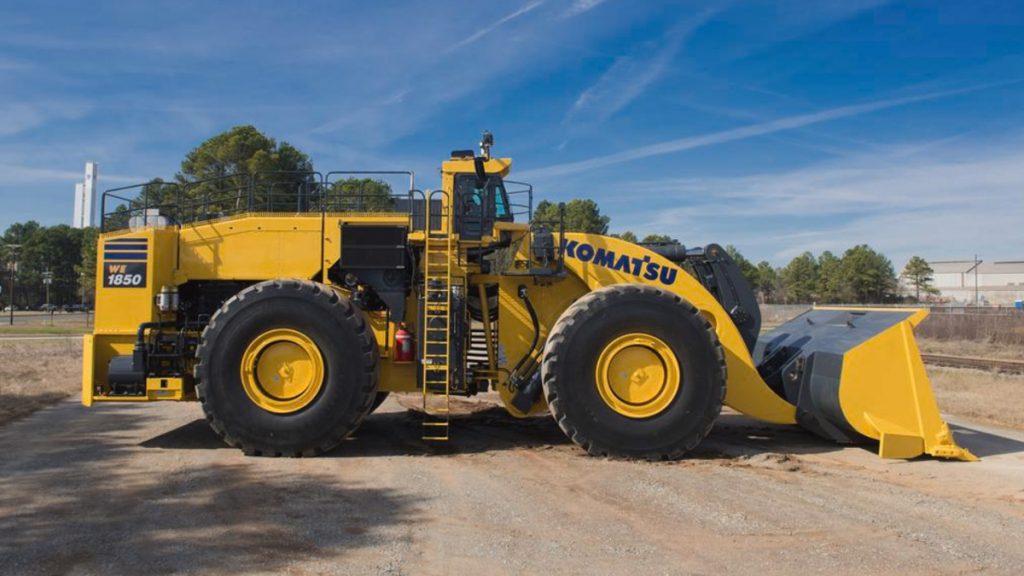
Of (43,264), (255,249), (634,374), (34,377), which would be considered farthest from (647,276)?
(43,264)

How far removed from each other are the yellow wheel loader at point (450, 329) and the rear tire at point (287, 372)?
0.02m

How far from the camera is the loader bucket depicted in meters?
7.90

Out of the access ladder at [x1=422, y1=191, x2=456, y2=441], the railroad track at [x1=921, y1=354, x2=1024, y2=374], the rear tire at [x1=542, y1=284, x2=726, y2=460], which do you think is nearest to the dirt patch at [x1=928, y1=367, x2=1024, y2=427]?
the railroad track at [x1=921, y1=354, x2=1024, y2=374]

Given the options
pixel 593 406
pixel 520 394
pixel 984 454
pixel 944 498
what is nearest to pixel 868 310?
pixel 984 454

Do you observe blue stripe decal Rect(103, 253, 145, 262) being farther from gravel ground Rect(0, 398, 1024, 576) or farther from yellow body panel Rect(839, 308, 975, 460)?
yellow body panel Rect(839, 308, 975, 460)

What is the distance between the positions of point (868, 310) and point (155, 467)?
9139mm

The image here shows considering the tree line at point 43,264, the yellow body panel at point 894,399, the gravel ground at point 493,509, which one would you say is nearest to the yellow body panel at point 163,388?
the gravel ground at point 493,509

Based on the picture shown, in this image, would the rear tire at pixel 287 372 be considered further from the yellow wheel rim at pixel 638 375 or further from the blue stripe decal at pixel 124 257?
the yellow wheel rim at pixel 638 375

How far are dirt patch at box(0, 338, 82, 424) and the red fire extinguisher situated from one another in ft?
20.8

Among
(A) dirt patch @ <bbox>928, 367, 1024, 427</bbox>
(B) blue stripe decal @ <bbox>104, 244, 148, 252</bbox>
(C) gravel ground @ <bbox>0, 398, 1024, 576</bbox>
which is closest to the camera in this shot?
(C) gravel ground @ <bbox>0, 398, 1024, 576</bbox>

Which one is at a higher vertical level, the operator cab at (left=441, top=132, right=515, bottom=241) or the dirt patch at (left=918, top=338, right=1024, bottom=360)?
the operator cab at (left=441, top=132, right=515, bottom=241)

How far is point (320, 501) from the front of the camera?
612 cm

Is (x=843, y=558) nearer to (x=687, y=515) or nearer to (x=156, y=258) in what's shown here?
(x=687, y=515)

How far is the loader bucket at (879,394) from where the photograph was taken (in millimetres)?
7902
